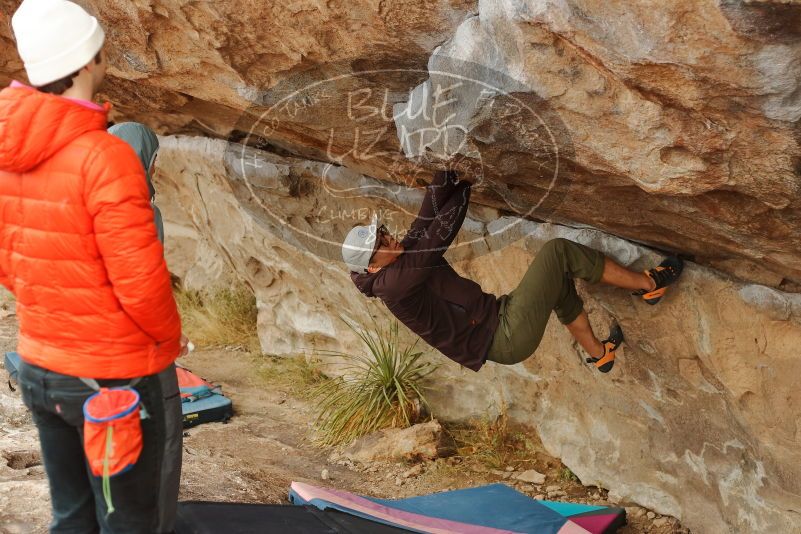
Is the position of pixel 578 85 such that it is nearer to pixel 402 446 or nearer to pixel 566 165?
pixel 566 165

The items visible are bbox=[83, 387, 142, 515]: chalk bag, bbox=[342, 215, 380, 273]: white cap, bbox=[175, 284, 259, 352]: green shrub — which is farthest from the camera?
bbox=[175, 284, 259, 352]: green shrub

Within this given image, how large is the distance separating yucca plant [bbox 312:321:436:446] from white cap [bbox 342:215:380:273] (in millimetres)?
1966

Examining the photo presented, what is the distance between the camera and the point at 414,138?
3.28 meters

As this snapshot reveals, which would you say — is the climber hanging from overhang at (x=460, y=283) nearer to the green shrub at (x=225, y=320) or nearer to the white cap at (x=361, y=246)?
the white cap at (x=361, y=246)

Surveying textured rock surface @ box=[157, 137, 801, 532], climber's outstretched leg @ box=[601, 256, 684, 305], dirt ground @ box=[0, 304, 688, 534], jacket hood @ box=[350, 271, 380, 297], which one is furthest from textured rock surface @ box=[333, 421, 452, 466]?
climber's outstretched leg @ box=[601, 256, 684, 305]

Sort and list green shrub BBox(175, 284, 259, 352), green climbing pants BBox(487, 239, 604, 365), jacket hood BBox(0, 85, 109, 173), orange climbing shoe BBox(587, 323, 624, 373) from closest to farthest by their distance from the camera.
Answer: jacket hood BBox(0, 85, 109, 173) < green climbing pants BBox(487, 239, 604, 365) < orange climbing shoe BBox(587, 323, 624, 373) < green shrub BBox(175, 284, 259, 352)

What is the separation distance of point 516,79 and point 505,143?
478 millimetres

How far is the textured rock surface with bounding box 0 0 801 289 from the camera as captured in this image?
230 centimetres

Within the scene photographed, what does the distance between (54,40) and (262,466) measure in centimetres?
330

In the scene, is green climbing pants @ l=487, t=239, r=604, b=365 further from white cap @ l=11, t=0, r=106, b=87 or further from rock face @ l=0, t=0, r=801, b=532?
white cap @ l=11, t=0, r=106, b=87

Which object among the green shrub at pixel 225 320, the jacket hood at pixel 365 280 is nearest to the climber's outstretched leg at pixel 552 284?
the jacket hood at pixel 365 280

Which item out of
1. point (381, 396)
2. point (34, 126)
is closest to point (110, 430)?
point (34, 126)

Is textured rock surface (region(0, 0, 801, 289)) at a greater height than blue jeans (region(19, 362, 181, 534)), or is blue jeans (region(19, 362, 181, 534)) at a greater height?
textured rock surface (region(0, 0, 801, 289))

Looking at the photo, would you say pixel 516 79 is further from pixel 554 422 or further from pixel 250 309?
pixel 250 309
